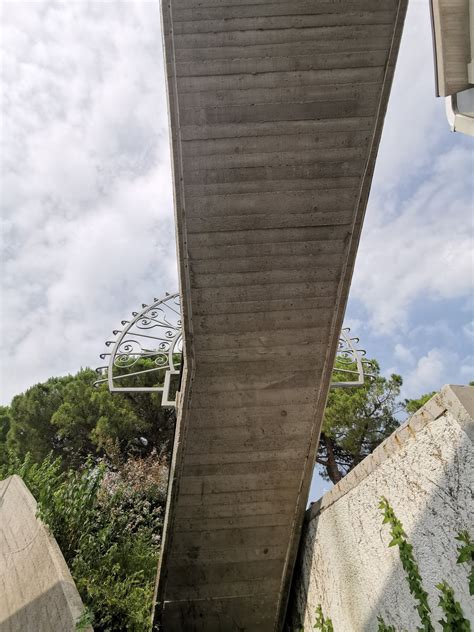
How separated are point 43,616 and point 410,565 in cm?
227

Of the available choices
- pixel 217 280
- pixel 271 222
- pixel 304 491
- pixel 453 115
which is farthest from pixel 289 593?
pixel 453 115

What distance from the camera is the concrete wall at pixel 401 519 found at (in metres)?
2.04

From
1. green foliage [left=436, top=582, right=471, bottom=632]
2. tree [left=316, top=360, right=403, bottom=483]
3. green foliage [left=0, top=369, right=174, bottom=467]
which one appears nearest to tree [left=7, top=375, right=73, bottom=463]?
green foliage [left=0, top=369, right=174, bottom=467]

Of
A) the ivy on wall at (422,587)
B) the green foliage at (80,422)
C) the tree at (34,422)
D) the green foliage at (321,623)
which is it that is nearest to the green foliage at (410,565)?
the ivy on wall at (422,587)

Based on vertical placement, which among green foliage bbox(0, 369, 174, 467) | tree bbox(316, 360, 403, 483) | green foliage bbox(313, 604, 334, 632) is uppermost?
green foliage bbox(0, 369, 174, 467)

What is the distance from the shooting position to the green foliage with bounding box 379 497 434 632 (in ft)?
7.16

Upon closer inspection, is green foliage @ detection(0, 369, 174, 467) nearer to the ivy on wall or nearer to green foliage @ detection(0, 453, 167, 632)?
green foliage @ detection(0, 453, 167, 632)

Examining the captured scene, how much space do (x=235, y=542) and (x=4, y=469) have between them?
10.5ft

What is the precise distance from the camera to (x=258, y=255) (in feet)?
9.55

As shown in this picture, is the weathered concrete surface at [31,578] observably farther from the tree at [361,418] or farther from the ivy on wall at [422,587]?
the tree at [361,418]

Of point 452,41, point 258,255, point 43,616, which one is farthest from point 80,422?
point 452,41

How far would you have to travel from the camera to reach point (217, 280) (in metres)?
2.98

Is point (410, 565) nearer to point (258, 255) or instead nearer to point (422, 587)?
point (422, 587)

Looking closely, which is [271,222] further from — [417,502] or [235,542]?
[235,542]
